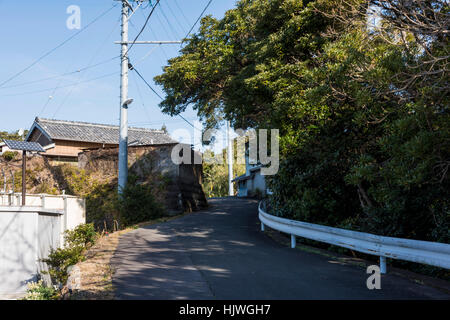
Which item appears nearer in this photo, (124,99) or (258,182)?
(124,99)

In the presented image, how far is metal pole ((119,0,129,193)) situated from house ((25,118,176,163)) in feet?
49.3

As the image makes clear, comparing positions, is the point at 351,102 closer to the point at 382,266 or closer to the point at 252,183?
the point at 382,266

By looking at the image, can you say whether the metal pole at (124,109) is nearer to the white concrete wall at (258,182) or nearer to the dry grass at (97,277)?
the dry grass at (97,277)

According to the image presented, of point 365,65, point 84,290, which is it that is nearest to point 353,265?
point 365,65

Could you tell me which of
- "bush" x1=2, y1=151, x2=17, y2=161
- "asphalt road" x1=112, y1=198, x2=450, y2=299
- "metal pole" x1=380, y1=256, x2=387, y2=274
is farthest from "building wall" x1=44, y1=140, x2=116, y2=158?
"metal pole" x1=380, y1=256, x2=387, y2=274

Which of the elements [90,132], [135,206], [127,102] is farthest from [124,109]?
[90,132]

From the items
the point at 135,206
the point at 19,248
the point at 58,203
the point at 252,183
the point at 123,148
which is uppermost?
the point at 123,148

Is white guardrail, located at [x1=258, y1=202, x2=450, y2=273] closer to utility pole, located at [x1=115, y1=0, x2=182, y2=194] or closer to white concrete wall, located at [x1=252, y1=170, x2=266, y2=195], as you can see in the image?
utility pole, located at [x1=115, y1=0, x2=182, y2=194]

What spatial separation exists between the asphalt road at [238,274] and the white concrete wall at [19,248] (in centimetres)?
283

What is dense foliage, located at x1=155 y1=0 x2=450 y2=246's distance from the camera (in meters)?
7.07

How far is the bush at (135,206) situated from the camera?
57.6ft

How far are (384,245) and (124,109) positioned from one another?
47.3ft

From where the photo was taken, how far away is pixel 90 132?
36.1 metres
